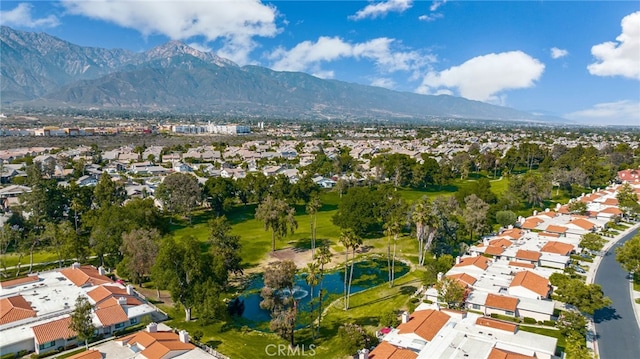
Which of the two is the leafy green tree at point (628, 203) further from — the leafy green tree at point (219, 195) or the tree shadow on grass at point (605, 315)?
the leafy green tree at point (219, 195)

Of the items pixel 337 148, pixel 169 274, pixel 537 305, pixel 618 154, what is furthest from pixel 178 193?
pixel 618 154

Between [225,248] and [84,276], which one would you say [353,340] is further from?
[84,276]

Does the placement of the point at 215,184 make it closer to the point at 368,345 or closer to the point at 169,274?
the point at 169,274

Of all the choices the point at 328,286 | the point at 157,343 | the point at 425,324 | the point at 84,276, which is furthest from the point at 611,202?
the point at 84,276

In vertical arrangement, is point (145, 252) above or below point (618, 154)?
below

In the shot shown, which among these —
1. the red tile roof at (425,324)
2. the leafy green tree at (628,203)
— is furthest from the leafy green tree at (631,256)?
the leafy green tree at (628,203)

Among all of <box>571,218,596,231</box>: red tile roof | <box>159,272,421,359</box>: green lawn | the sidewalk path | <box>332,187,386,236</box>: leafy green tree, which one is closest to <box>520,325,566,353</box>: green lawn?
the sidewalk path

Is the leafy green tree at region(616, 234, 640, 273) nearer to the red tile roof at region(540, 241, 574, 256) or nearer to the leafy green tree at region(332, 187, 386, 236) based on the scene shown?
the red tile roof at region(540, 241, 574, 256)
